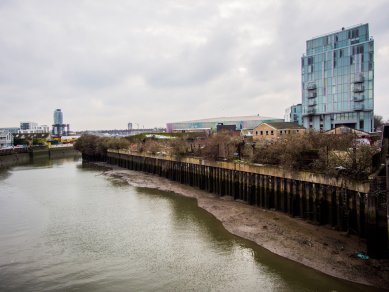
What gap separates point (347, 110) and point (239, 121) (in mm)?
72691

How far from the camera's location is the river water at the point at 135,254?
15.6 meters

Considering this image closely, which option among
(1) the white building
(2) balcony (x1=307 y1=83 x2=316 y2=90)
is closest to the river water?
(2) balcony (x1=307 y1=83 x2=316 y2=90)

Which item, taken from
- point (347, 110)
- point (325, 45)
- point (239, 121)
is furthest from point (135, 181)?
point (239, 121)

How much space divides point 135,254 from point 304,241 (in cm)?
1131

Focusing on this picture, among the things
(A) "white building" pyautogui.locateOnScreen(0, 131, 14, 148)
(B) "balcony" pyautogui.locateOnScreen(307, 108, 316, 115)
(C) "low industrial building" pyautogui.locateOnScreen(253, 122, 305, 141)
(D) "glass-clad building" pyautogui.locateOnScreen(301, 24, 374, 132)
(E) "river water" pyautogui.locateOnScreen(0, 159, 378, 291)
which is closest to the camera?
(E) "river water" pyautogui.locateOnScreen(0, 159, 378, 291)

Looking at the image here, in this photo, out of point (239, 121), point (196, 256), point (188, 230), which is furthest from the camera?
point (239, 121)

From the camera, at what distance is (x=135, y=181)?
5066 cm

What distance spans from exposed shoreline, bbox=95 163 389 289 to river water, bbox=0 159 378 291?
0.74 meters

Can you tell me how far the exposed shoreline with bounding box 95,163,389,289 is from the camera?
1570 cm

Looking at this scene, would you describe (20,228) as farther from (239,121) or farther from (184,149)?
(239,121)

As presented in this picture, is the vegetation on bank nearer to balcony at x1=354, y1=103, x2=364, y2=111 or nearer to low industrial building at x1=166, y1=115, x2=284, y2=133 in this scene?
balcony at x1=354, y1=103, x2=364, y2=111

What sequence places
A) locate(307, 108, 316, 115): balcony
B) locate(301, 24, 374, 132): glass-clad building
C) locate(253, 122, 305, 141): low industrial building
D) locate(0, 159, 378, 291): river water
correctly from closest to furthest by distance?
locate(0, 159, 378, 291): river water, locate(253, 122, 305, 141): low industrial building, locate(301, 24, 374, 132): glass-clad building, locate(307, 108, 316, 115): balcony

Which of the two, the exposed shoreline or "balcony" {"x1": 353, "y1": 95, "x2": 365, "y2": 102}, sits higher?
"balcony" {"x1": 353, "y1": 95, "x2": 365, "y2": 102}

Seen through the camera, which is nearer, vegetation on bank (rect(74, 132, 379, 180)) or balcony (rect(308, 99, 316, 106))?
vegetation on bank (rect(74, 132, 379, 180))
